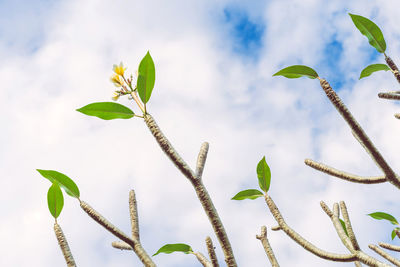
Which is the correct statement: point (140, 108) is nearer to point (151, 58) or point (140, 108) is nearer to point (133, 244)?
point (151, 58)

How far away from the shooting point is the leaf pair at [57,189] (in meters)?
1.43

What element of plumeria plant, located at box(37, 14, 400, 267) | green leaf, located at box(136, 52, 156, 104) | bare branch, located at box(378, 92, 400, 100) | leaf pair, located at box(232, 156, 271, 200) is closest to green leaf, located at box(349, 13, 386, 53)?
plumeria plant, located at box(37, 14, 400, 267)

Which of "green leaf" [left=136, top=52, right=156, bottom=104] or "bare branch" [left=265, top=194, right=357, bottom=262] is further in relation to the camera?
"bare branch" [left=265, top=194, right=357, bottom=262]

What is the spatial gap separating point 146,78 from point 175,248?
0.71 metres

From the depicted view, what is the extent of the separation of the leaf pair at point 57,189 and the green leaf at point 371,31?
4.27ft

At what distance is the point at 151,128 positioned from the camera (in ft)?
3.85

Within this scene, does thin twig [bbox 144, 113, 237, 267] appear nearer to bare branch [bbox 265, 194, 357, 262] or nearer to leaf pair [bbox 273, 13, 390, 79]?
bare branch [bbox 265, 194, 357, 262]

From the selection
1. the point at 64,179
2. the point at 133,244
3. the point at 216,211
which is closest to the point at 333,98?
the point at 216,211

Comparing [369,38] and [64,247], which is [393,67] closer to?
[369,38]

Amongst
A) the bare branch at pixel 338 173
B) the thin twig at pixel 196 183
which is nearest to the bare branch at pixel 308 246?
the bare branch at pixel 338 173

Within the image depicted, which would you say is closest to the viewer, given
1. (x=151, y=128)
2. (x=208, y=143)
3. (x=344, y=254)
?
(x=151, y=128)

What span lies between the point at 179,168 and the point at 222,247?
29cm

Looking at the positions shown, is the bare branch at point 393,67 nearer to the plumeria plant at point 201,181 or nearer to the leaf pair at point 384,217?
the plumeria plant at point 201,181

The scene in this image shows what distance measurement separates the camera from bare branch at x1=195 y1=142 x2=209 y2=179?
4.08ft
